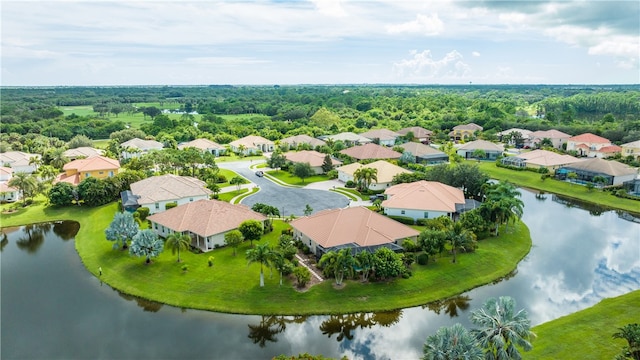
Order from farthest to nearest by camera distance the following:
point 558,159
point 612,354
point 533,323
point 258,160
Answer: point 258,160 → point 558,159 → point 533,323 → point 612,354

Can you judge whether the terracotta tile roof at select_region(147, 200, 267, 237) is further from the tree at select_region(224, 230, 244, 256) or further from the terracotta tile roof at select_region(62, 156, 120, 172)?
the terracotta tile roof at select_region(62, 156, 120, 172)

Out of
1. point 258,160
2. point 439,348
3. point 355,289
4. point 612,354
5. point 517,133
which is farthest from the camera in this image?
point 517,133

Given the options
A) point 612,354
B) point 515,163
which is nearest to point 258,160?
point 515,163

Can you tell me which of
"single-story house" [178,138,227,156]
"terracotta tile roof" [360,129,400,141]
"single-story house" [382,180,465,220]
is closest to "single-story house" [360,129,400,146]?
"terracotta tile roof" [360,129,400,141]

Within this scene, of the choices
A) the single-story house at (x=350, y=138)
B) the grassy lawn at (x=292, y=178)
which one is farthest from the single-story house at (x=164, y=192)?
the single-story house at (x=350, y=138)

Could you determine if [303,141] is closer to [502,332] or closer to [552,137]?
[552,137]

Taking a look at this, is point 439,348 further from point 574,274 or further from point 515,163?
point 515,163

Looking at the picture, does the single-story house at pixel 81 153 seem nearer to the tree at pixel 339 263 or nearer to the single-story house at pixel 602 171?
the tree at pixel 339 263
